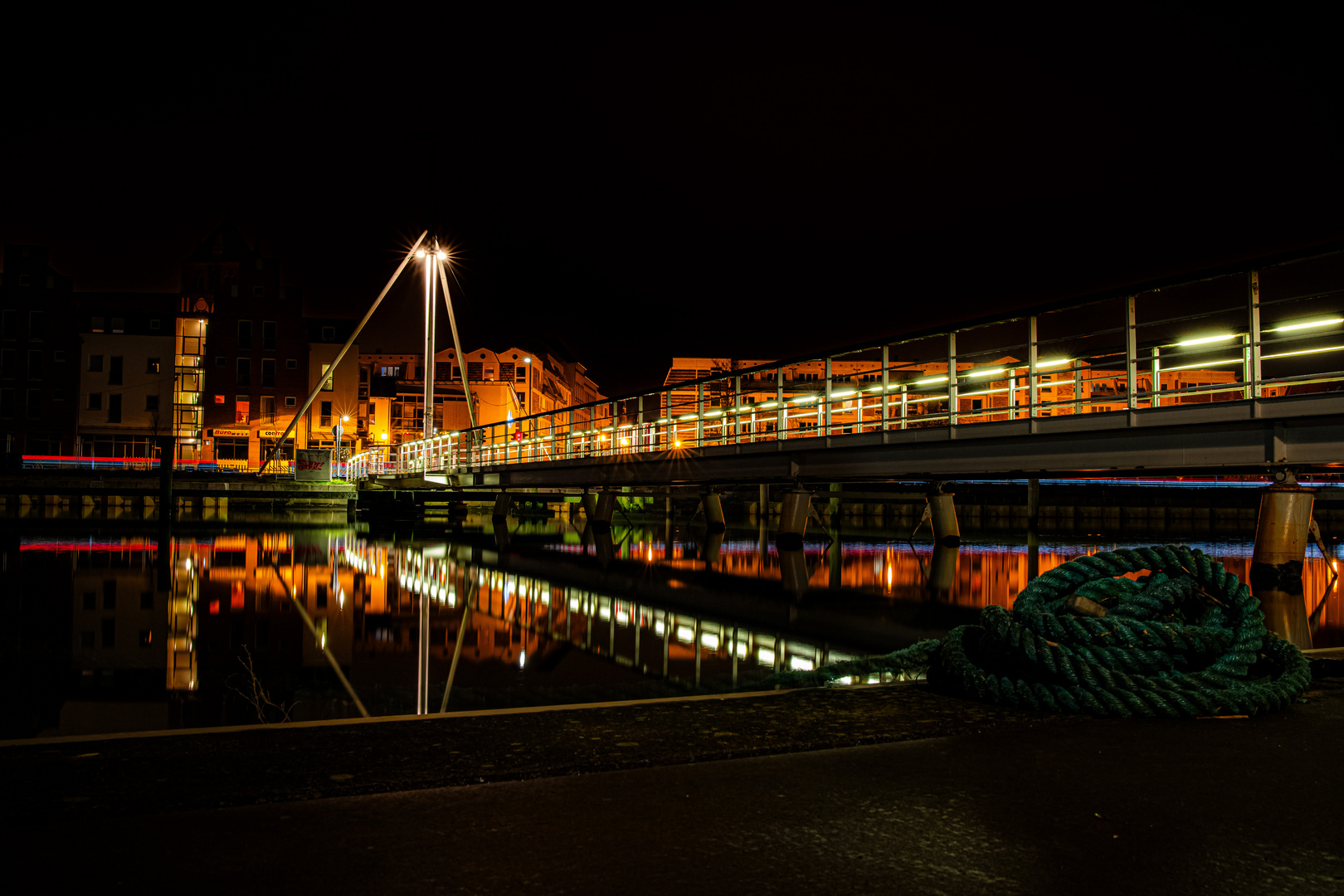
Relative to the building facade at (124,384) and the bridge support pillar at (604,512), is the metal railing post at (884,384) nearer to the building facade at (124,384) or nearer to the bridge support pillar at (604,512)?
the bridge support pillar at (604,512)

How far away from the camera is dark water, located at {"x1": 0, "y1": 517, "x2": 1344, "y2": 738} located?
6.31 metres

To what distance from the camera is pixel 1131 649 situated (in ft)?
15.9

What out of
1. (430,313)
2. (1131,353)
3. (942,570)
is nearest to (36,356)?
(430,313)

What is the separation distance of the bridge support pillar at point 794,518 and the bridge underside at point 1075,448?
532 mm

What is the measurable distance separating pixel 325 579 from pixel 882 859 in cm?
1392

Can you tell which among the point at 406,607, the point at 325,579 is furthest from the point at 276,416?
the point at 406,607

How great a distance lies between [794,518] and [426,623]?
12.1 m

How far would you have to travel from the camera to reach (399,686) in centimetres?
665

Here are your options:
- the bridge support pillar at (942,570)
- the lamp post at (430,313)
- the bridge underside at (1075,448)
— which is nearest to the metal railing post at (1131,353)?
the bridge underside at (1075,448)

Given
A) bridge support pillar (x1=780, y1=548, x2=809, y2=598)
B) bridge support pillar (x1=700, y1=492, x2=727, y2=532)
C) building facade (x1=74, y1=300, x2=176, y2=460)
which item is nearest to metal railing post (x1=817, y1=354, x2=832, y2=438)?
bridge support pillar (x1=780, y1=548, x2=809, y2=598)

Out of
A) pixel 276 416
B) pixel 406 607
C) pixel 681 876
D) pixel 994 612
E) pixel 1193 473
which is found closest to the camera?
pixel 681 876

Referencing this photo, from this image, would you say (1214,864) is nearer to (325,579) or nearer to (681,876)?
(681,876)

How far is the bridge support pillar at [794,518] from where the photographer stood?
20562mm

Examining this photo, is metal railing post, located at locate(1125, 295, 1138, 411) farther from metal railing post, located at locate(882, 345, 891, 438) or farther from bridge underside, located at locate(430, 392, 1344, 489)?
metal railing post, located at locate(882, 345, 891, 438)
